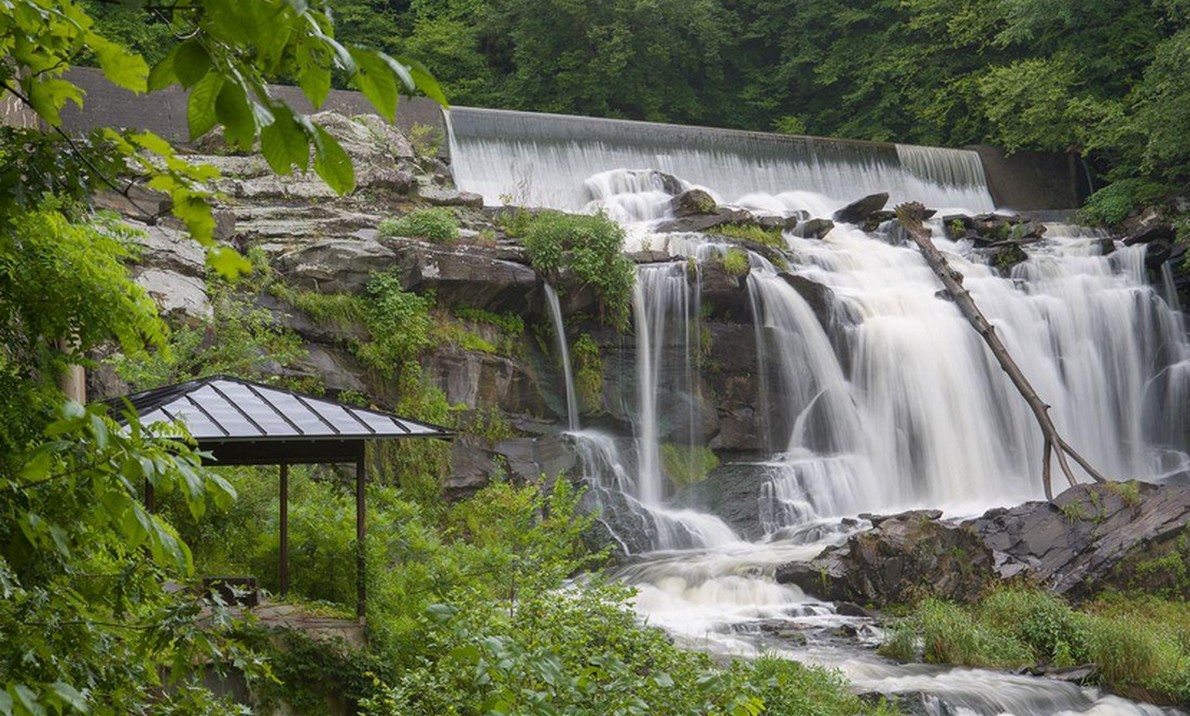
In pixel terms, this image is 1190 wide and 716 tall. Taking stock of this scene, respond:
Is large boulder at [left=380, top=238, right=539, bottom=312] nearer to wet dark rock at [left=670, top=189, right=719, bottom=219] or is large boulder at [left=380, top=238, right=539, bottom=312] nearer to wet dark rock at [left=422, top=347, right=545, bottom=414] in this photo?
wet dark rock at [left=422, top=347, right=545, bottom=414]

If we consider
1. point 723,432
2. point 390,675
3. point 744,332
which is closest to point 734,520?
point 723,432

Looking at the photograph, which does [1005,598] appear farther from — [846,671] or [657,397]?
[657,397]

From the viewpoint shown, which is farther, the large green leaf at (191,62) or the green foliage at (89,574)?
the green foliage at (89,574)

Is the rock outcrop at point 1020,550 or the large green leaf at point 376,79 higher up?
the large green leaf at point 376,79

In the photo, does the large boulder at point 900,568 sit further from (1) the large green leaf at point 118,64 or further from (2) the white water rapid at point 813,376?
(1) the large green leaf at point 118,64

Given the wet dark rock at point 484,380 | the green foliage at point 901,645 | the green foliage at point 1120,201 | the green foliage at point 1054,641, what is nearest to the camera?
the green foliage at point 1054,641

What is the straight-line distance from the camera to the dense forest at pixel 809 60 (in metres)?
28.8

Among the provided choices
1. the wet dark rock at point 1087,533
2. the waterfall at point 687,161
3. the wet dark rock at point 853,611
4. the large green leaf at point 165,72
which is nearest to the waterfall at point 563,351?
the waterfall at point 687,161

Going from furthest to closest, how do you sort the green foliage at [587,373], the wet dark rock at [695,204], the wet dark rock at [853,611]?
the wet dark rock at [695,204], the green foliage at [587,373], the wet dark rock at [853,611]

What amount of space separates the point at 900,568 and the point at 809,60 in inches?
930

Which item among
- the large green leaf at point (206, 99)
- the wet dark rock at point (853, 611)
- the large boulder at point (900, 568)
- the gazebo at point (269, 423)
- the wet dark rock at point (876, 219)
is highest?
the wet dark rock at point (876, 219)

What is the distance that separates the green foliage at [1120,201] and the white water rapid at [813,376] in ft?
3.86

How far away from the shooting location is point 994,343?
19750 millimetres

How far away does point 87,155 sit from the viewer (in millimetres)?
3211
